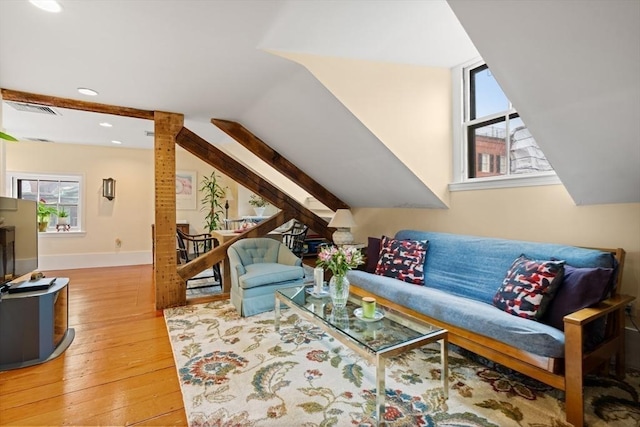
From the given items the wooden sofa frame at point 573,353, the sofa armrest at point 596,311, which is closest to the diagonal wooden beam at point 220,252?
the wooden sofa frame at point 573,353

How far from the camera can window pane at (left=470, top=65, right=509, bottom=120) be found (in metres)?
2.90

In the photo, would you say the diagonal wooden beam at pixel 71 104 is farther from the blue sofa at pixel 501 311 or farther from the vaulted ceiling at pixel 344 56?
the blue sofa at pixel 501 311

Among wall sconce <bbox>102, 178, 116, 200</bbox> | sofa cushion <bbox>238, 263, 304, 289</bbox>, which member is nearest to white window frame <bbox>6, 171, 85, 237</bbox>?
wall sconce <bbox>102, 178, 116, 200</bbox>

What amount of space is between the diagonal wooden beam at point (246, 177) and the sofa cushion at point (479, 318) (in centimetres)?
224

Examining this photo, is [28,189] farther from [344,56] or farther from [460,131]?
[460,131]

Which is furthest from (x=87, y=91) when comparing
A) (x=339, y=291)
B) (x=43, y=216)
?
(x=43, y=216)

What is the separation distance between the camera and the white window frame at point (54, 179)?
5176 millimetres

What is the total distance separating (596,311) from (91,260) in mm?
6945

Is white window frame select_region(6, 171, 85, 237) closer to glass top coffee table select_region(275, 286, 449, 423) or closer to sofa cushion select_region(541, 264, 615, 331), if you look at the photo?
glass top coffee table select_region(275, 286, 449, 423)

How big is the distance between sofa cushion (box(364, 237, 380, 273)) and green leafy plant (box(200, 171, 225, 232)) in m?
3.90

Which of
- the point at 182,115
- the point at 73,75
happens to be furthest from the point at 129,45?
the point at 182,115

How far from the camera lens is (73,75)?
2.61 m

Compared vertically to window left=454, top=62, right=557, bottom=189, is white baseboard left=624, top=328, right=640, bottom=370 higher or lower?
lower

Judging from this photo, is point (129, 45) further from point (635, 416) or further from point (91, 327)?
point (635, 416)
